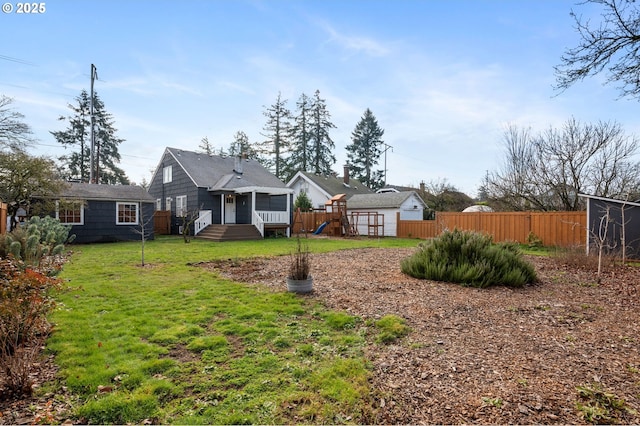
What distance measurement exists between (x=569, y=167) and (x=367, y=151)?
2619cm

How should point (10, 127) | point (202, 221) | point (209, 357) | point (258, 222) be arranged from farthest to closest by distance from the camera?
point (202, 221)
point (258, 222)
point (10, 127)
point (209, 357)

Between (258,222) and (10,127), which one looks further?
(258,222)

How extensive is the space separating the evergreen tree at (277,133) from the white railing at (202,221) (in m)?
17.9

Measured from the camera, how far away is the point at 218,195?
1997 cm

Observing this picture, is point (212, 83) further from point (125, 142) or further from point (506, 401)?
point (125, 142)

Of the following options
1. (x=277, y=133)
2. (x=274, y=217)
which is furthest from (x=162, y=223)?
(x=277, y=133)


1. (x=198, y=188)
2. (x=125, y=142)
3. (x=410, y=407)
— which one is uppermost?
(x=125, y=142)

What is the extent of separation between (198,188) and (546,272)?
17228 millimetres

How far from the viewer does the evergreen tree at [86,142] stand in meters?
29.6

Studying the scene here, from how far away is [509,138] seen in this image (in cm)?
1917

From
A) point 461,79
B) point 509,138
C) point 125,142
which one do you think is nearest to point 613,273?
point 461,79

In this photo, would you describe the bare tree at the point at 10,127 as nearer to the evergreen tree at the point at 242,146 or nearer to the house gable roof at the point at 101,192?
the house gable roof at the point at 101,192

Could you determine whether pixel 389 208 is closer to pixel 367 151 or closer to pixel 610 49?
pixel 610 49

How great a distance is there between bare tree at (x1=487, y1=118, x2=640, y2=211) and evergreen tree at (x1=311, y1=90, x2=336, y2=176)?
21.8 meters
